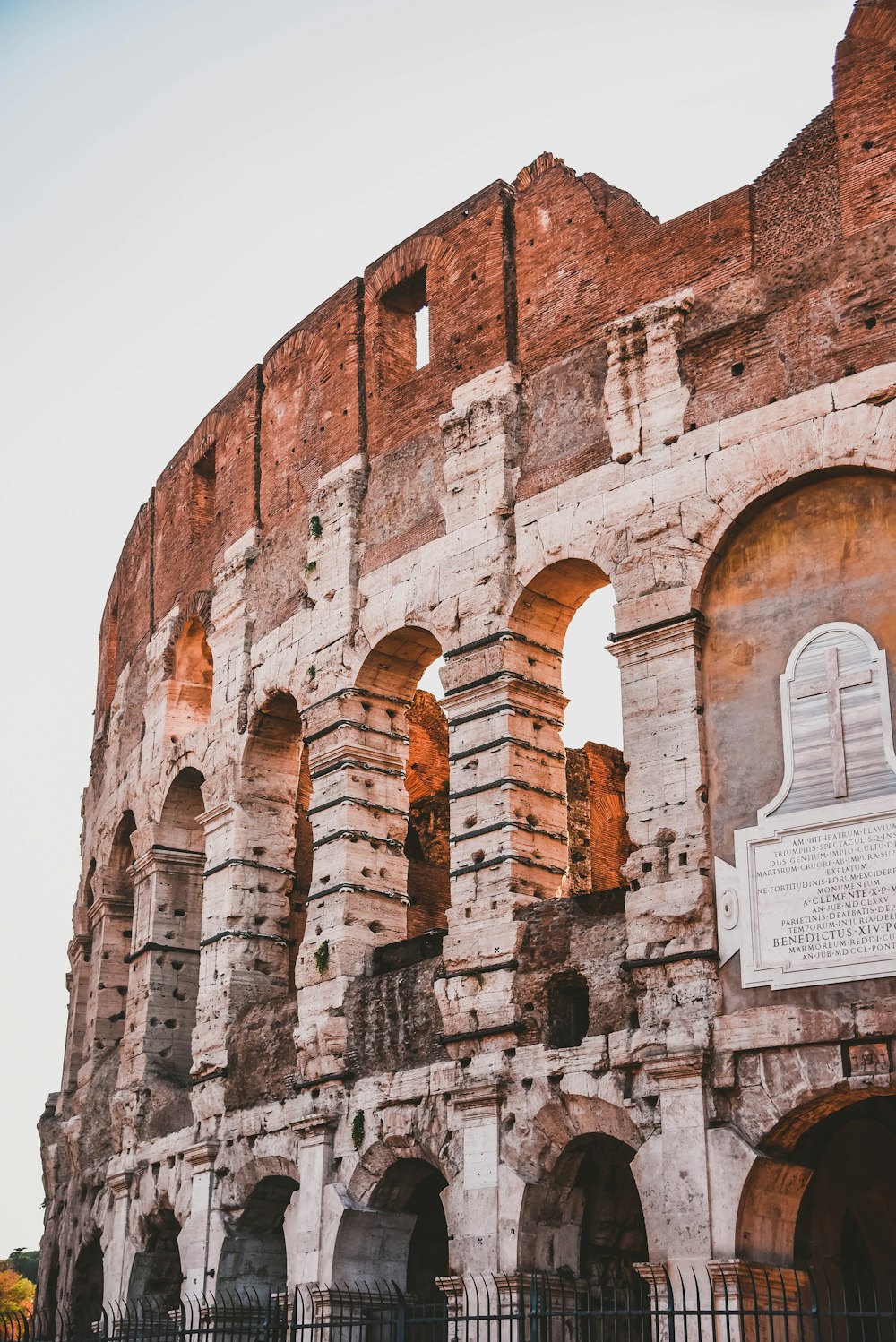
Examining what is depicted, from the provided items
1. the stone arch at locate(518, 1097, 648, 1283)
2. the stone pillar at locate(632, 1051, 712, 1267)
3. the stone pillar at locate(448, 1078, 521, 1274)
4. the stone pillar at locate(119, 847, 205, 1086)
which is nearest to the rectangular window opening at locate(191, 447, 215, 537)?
the stone pillar at locate(119, 847, 205, 1086)

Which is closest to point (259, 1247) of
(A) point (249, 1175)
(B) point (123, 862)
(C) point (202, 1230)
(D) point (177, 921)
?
(C) point (202, 1230)

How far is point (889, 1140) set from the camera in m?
12.5

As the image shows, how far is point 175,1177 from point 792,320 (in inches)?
379

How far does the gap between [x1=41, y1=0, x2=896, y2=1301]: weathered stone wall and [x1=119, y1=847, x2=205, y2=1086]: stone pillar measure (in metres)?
0.05

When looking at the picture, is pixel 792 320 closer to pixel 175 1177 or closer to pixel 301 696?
pixel 301 696

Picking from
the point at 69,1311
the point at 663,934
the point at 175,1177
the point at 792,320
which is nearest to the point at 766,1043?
the point at 663,934

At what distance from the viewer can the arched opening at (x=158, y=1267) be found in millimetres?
15961

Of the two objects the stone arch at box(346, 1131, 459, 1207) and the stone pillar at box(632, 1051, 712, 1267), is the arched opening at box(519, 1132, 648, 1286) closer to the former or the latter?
the stone pillar at box(632, 1051, 712, 1267)

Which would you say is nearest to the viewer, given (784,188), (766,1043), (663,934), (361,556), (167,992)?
(766,1043)

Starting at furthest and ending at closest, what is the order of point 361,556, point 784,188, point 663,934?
point 361,556
point 784,188
point 663,934

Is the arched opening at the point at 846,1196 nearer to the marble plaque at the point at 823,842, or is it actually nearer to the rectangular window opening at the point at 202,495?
the marble plaque at the point at 823,842

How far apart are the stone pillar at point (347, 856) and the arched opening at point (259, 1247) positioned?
1.43 metres

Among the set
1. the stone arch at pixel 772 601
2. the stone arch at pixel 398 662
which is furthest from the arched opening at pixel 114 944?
the stone arch at pixel 772 601

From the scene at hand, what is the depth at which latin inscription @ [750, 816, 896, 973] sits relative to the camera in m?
10.2
